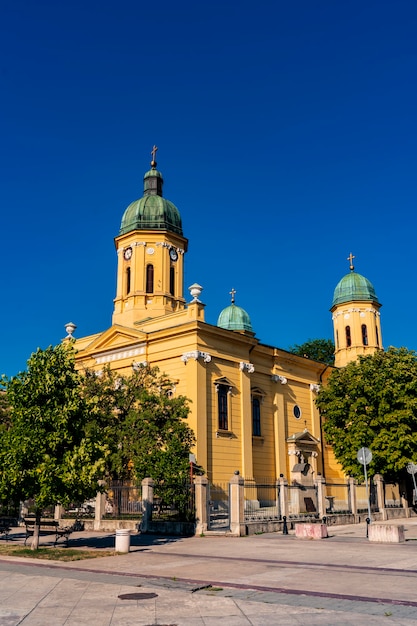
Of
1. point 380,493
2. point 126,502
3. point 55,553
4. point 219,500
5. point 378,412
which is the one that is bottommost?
point 55,553

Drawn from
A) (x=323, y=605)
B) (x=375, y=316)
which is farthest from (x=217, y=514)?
(x=375, y=316)

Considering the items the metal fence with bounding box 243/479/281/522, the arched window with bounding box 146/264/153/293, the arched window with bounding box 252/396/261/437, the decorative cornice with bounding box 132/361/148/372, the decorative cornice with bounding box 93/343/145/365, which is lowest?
the metal fence with bounding box 243/479/281/522

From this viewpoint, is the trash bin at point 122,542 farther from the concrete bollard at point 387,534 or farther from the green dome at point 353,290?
the green dome at point 353,290

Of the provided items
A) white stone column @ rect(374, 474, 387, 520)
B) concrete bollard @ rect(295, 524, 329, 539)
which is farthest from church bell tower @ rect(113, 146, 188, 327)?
concrete bollard @ rect(295, 524, 329, 539)

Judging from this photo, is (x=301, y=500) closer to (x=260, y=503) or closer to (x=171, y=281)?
(x=260, y=503)

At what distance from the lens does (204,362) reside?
31.6 metres

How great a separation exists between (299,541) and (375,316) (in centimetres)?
3061

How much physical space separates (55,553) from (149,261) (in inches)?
927

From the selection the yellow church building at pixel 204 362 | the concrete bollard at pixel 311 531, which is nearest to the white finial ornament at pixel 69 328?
the yellow church building at pixel 204 362

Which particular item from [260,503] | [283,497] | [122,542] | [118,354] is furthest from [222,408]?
[122,542]

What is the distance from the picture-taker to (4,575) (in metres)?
12.9

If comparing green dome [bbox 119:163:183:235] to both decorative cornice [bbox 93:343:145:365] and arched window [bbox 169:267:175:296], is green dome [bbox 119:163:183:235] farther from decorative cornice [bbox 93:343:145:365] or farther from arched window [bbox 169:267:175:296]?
decorative cornice [bbox 93:343:145:365]

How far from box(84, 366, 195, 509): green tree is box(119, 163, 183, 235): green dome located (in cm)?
1233

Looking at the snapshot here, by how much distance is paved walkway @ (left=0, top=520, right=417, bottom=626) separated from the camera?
8.41 metres
